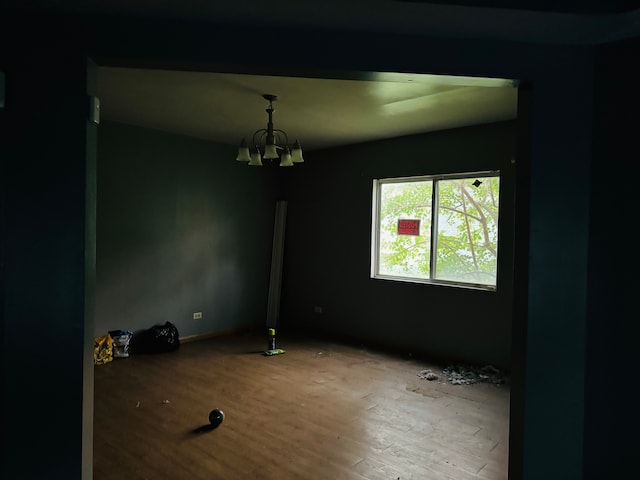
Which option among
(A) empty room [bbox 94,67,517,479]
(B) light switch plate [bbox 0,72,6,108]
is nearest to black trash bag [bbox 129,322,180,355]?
(A) empty room [bbox 94,67,517,479]

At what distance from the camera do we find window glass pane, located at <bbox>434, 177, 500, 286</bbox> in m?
4.26

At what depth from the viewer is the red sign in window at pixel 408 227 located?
483 cm

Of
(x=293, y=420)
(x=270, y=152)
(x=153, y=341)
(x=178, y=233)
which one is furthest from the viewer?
(x=178, y=233)

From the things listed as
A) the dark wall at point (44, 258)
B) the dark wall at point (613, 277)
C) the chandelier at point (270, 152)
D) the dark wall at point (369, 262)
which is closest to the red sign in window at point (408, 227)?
the dark wall at point (369, 262)

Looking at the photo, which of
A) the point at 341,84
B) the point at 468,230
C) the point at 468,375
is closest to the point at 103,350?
the point at 341,84

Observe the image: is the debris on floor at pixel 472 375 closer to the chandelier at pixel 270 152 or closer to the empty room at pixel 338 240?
the empty room at pixel 338 240

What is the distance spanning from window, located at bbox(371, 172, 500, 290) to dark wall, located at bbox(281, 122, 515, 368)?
0.38 ft

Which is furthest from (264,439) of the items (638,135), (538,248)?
(638,135)

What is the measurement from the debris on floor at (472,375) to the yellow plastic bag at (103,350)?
137 inches

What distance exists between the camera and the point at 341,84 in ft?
10.2

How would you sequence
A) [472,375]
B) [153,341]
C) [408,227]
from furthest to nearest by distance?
[408,227], [153,341], [472,375]

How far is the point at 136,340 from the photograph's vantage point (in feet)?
15.6

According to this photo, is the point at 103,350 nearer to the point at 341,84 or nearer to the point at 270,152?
the point at 270,152

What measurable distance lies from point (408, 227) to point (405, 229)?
5cm
